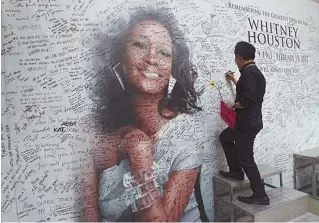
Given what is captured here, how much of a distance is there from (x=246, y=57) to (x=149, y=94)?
788 mm

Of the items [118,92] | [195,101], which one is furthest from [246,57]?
[118,92]

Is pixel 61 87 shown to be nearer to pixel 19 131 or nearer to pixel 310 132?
pixel 19 131

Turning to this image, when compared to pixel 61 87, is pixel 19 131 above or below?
below

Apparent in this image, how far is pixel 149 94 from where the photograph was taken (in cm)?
201

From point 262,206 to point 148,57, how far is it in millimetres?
1429

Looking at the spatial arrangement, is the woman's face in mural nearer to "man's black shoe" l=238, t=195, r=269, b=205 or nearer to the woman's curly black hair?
the woman's curly black hair

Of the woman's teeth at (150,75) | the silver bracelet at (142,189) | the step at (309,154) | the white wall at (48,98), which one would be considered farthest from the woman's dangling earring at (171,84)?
the step at (309,154)

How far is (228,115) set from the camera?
7.21 feet

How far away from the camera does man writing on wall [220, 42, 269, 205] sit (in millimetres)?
1962

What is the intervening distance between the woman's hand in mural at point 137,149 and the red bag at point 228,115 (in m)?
0.67

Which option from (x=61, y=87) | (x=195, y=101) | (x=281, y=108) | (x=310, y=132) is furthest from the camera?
(x=310, y=132)

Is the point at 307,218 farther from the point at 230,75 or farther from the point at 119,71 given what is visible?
the point at 119,71
